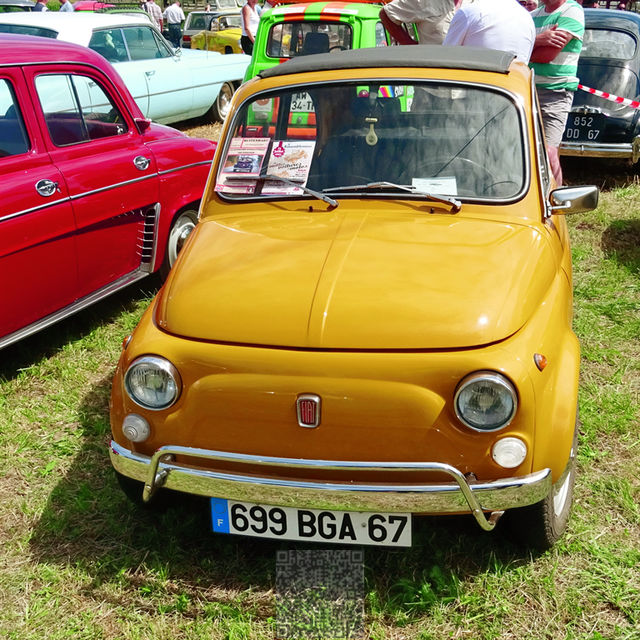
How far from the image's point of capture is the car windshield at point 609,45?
844 centimetres

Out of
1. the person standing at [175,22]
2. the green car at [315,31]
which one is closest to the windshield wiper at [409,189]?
the green car at [315,31]

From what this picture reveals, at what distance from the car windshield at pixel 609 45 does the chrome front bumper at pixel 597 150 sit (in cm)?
120

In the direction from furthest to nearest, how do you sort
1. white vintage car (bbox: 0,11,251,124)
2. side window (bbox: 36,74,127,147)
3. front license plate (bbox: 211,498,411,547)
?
white vintage car (bbox: 0,11,251,124), side window (bbox: 36,74,127,147), front license plate (bbox: 211,498,411,547)

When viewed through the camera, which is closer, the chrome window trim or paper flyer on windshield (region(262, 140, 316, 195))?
the chrome window trim

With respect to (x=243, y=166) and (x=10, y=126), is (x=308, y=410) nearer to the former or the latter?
(x=243, y=166)

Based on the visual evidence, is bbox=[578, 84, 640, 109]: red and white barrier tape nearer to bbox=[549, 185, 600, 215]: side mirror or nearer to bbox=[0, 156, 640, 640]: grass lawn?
bbox=[0, 156, 640, 640]: grass lawn

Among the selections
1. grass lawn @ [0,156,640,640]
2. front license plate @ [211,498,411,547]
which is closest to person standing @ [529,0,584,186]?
grass lawn @ [0,156,640,640]

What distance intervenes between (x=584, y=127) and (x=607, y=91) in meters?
0.58

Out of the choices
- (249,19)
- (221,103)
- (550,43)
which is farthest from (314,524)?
(249,19)

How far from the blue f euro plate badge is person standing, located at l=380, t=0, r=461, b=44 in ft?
14.7

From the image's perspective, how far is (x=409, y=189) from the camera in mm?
3283

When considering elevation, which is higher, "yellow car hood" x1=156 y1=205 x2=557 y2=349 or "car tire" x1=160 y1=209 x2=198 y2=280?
"yellow car hood" x1=156 y1=205 x2=557 y2=349

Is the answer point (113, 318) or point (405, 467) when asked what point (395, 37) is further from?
point (405, 467)

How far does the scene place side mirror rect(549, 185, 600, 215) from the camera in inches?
129
